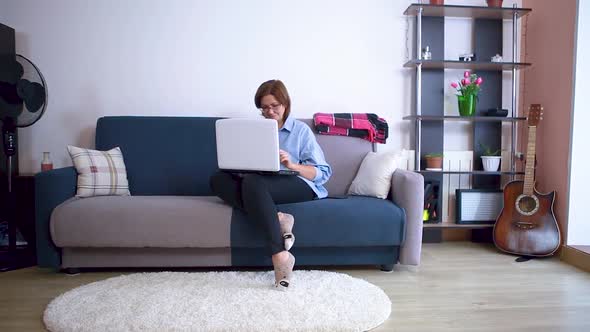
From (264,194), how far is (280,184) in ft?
0.47

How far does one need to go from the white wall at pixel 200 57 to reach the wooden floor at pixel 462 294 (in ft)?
3.85

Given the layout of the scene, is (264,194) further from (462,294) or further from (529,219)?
(529,219)

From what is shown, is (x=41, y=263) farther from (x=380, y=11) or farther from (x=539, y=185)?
(x=539, y=185)

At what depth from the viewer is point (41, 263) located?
6.75ft

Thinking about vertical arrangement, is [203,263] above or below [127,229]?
below

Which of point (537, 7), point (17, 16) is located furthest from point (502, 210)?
point (17, 16)

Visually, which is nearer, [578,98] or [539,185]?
[578,98]

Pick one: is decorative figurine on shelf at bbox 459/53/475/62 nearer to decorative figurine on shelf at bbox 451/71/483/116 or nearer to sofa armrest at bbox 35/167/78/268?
decorative figurine on shelf at bbox 451/71/483/116

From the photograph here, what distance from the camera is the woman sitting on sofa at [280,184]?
1.84 metres

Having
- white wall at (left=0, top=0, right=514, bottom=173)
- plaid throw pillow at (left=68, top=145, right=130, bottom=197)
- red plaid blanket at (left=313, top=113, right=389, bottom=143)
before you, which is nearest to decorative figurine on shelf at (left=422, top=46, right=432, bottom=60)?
white wall at (left=0, top=0, right=514, bottom=173)

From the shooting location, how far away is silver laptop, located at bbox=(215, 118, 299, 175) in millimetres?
1791

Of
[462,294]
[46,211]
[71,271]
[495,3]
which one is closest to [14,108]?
[46,211]

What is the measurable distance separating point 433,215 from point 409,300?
119 centimetres

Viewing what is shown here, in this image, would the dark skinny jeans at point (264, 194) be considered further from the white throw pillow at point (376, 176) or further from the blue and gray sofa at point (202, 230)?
the white throw pillow at point (376, 176)
